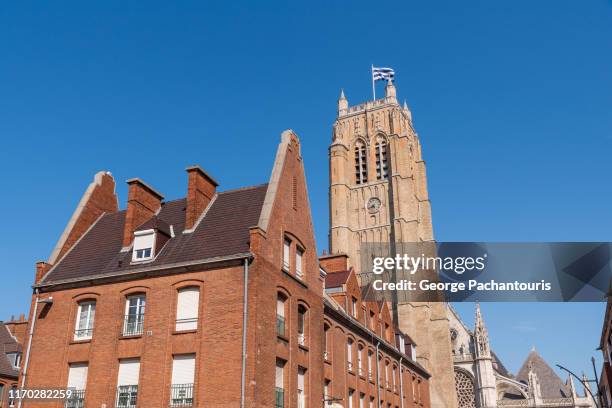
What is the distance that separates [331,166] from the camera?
8162 centimetres

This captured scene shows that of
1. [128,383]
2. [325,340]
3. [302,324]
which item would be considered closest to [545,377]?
[325,340]

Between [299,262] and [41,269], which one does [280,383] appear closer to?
[299,262]

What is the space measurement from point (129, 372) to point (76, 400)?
250 cm

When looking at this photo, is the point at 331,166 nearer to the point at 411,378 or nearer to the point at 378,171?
the point at 378,171

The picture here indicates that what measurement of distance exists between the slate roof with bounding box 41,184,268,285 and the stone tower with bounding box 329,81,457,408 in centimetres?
4474

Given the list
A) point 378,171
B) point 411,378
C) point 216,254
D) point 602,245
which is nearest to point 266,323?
point 216,254

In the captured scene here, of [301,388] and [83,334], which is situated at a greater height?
[83,334]

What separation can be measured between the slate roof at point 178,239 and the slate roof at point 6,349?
1310 cm

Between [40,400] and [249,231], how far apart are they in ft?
33.7

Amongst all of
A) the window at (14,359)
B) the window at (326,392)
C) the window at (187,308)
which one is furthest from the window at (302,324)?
the window at (14,359)

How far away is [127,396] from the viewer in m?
21.3

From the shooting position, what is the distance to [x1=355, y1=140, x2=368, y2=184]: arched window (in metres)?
82.2

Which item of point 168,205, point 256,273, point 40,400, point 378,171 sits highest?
point 378,171

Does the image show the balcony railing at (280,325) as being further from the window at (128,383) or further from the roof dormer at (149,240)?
the roof dormer at (149,240)
